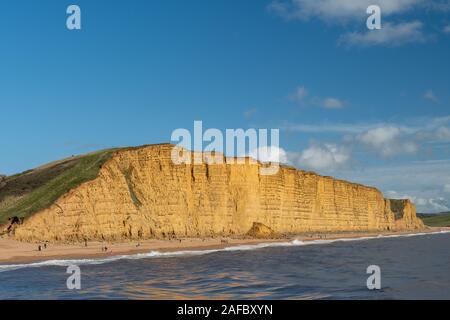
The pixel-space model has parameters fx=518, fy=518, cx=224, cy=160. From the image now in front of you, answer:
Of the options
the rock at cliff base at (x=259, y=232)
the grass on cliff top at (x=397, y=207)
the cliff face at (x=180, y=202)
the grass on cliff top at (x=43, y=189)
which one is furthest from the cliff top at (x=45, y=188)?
the grass on cliff top at (x=397, y=207)

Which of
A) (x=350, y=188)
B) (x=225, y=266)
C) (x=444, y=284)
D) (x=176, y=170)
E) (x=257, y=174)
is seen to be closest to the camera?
(x=444, y=284)

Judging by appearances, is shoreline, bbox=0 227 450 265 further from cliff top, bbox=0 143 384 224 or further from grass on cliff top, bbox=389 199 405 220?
grass on cliff top, bbox=389 199 405 220

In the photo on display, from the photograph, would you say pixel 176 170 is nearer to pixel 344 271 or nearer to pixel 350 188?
pixel 344 271

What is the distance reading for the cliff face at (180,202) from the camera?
56.5 metres

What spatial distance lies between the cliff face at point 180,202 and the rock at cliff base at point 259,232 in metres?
2.09

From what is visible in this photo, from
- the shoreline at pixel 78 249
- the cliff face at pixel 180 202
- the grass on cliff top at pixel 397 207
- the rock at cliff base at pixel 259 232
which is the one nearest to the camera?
the shoreline at pixel 78 249

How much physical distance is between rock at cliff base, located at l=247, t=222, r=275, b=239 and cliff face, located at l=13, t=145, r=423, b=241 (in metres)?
2.09

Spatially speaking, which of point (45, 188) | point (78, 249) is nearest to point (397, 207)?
point (45, 188)

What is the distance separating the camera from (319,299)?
19516mm

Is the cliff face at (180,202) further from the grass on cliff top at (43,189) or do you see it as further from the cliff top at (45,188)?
the grass on cliff top at (43,189)

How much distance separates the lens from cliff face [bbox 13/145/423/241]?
5654 cm

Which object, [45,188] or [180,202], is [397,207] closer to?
[180,202]
